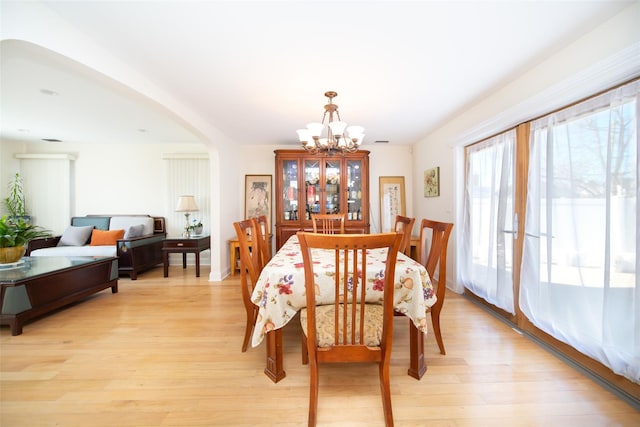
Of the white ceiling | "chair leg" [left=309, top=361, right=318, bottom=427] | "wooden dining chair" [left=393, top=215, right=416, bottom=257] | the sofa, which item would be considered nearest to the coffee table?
the sofa

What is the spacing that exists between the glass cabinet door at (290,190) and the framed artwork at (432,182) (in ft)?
6.99

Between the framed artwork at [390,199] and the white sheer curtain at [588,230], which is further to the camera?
the framed artwork at [390,199]

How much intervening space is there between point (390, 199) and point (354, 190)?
0.77m

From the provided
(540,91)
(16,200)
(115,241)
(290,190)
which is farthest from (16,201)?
(540,91)

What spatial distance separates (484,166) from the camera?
102 inches

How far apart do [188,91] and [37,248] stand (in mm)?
3936

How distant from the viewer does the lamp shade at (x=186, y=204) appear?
157 inches

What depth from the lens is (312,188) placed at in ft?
13.3

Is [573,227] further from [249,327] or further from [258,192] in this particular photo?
[258,192]

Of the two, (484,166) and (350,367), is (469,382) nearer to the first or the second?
(350,367)

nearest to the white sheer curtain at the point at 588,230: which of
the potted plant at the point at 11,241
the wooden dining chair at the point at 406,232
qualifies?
the wooden dining chair at the point at 406,232

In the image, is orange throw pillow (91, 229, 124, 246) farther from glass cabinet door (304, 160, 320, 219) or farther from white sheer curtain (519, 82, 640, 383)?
white sheer curtain (519, 82, 640, 383)

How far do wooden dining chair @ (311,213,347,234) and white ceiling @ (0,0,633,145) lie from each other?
1255 millimetres

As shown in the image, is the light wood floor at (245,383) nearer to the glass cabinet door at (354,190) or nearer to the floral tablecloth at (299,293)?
the floral tablecloth at (299,293)
